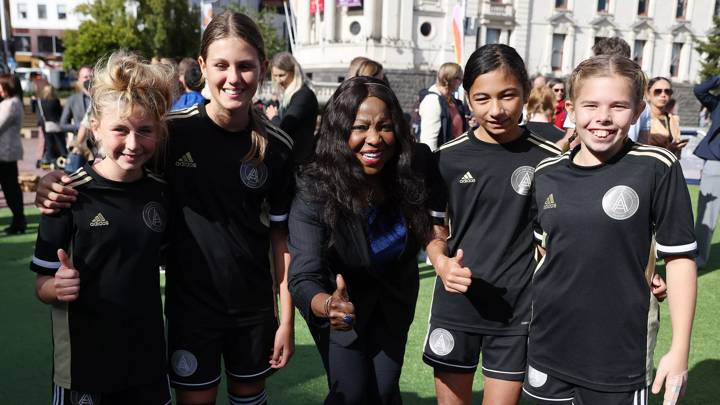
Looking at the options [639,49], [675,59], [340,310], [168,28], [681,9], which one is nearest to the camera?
[340,310]

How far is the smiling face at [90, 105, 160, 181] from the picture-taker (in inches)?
92.0

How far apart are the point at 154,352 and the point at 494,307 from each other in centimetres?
138

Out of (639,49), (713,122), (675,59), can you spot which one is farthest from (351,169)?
(675,59)

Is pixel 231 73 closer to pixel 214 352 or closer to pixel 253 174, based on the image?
pixel 253 174

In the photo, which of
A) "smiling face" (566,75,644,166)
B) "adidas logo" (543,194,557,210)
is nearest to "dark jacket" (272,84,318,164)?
"adidas logo" (543,194,557,210)

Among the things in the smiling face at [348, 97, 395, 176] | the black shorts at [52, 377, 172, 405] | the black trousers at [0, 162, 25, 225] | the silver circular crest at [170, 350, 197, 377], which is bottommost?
the black trousers at [0, 162, 25, 225]

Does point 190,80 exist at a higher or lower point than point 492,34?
lower

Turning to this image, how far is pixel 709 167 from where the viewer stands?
641cm

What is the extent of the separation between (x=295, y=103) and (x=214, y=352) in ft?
10.7

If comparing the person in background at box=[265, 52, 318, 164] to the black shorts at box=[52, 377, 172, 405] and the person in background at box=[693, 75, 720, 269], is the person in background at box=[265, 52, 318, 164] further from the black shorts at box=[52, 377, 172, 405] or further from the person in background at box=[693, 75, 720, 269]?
the person in background at box=[693, 75, 720, 269]

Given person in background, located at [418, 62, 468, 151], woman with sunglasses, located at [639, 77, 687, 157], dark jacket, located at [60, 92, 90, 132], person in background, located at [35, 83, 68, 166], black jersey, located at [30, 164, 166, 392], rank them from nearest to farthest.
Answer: black jersey, located at [30, 164, 166, 392] → woman with sunglasses, located at [639, 77, 687, 157] → person in background, located at [418, 62, 468, 151] → dark jacket, located at [60, 92, 90, 132] → person in background, located at [35, 83, 68, 166]

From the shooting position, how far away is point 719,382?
4.00 meters

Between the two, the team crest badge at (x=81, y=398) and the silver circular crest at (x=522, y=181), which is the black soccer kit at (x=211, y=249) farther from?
the silver circular crest at (x=522, y=181)

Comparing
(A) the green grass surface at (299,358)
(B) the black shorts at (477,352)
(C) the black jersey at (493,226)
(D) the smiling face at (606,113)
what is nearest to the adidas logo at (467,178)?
(C) the black jersey at (493,226)
